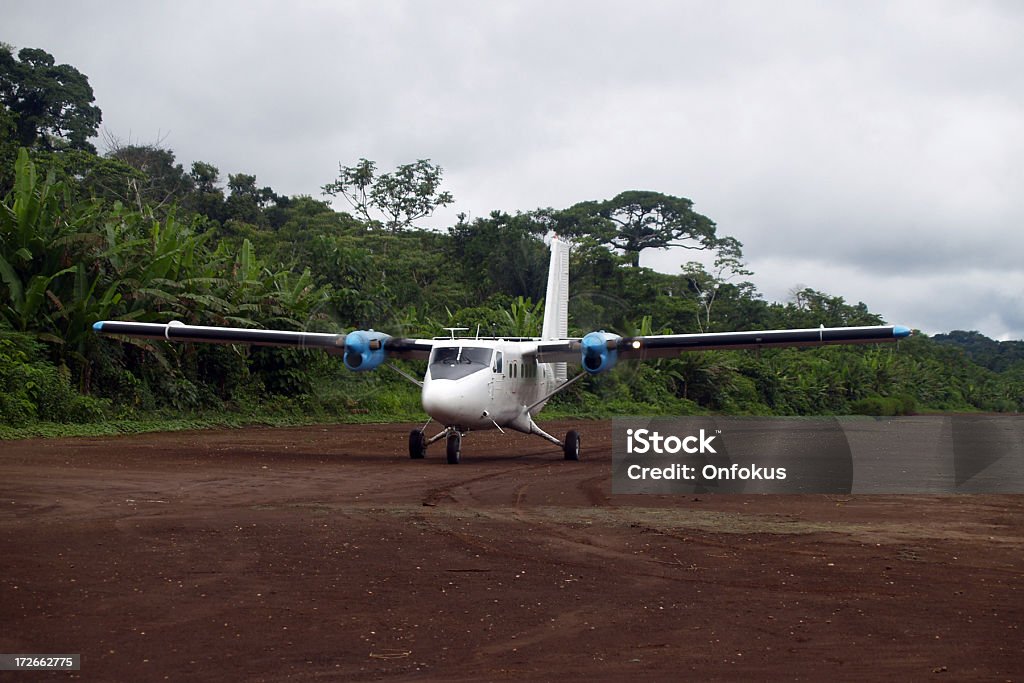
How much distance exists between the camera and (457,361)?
18.0 metres

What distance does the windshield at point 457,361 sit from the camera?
1773 cm

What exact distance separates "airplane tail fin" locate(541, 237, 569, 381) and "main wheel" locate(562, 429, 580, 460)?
4.68 metres

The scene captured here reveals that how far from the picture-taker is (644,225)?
198ft

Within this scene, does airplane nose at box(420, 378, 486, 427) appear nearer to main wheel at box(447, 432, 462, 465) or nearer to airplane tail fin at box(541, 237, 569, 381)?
main wheel at box(447, 432, 462, 465)

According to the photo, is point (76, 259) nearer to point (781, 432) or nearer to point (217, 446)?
point (217, 446)

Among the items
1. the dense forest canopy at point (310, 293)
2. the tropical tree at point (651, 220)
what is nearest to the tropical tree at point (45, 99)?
the dense forest canopy at point (310, 293)

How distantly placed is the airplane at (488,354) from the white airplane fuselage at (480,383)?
0.05 ft

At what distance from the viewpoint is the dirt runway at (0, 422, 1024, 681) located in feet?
18.2

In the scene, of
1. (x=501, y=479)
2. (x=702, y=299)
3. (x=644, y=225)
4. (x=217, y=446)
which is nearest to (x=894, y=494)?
(x=501, y=479)

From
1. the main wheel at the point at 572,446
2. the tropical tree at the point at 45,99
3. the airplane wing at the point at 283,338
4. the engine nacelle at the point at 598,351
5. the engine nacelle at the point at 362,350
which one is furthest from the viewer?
the tropical tree at the point at 45,99

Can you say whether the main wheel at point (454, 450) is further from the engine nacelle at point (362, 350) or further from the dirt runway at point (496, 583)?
the dirt runway at point (496, 583)

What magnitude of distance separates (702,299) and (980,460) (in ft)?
115

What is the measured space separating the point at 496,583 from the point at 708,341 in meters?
11.6

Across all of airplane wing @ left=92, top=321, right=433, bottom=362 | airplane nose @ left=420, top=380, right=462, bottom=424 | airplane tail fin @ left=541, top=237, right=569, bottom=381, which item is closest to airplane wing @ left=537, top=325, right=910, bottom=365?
airplane wing @ left=92, top=321, right=433, bottom=362
